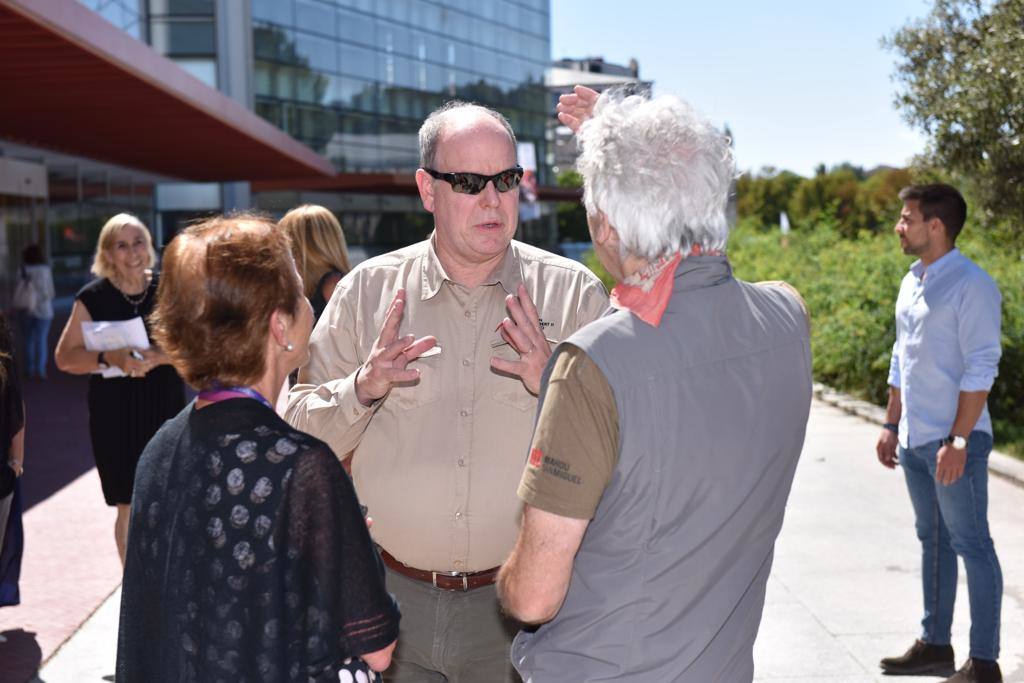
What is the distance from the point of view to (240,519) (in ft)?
6.50

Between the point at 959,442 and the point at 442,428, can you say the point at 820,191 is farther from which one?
the point at 442,428

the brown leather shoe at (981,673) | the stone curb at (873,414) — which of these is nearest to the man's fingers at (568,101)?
the brown leather shoe at (981,673)

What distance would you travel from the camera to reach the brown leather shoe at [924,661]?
4.89 m

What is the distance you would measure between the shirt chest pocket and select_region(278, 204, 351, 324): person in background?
2.92 metres

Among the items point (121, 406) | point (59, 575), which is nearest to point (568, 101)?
point (121, 406)

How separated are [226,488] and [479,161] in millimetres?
1268

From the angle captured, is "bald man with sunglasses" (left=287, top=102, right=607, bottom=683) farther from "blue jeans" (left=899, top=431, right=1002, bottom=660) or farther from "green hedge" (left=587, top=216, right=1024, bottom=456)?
"green hedge" (left=587, top=216, right=1024, bottom=456)

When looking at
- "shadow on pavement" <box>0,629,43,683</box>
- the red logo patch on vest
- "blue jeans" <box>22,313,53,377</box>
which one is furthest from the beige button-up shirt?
"blue jeans" <box>22,313,53,377</box>

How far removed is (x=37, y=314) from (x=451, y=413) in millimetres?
14117

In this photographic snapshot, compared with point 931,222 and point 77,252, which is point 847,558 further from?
point 77,252

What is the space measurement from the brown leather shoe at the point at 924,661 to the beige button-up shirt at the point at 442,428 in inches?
109

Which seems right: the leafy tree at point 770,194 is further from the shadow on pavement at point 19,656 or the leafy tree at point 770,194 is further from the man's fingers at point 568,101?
the man's fingers at point 568,101

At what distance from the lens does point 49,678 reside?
504 centimetres

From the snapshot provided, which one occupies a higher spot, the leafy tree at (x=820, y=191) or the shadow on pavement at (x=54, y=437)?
the leafy tree at (x=820, y=191)
